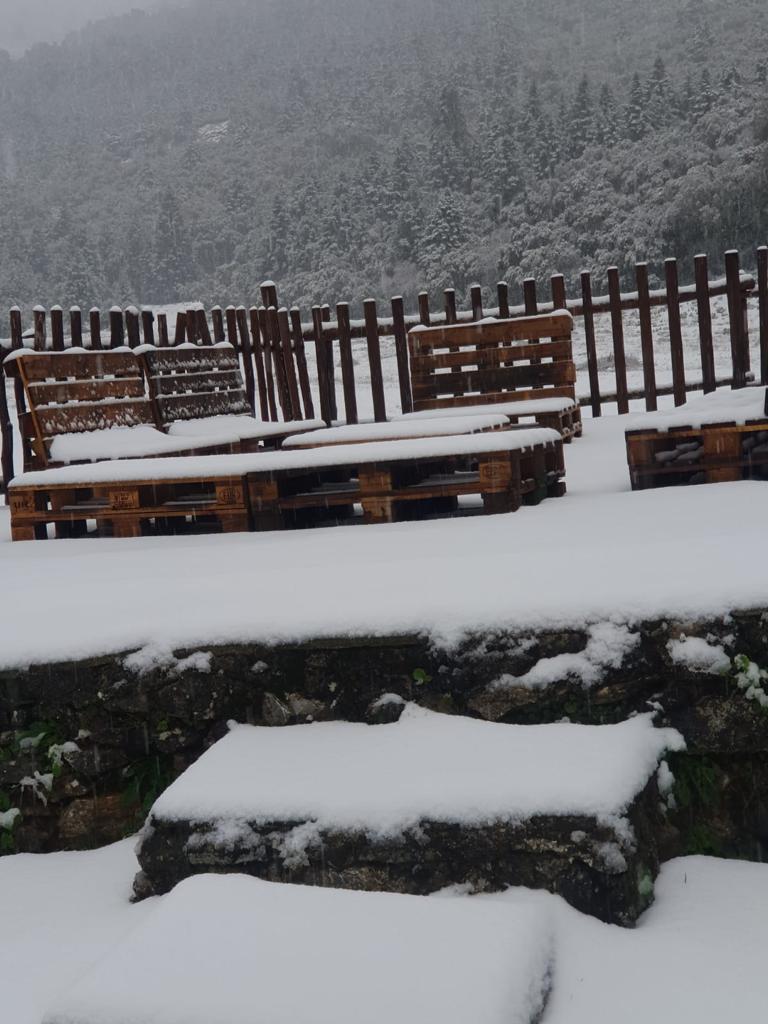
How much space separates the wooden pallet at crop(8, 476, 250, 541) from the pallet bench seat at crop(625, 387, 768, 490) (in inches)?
84.3

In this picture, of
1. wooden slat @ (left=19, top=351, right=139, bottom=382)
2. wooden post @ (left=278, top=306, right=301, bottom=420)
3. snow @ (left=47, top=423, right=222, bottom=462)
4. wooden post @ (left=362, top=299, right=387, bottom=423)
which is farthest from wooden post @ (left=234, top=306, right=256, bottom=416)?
snow @ (left=47, top=423, right=222, bottom=462)

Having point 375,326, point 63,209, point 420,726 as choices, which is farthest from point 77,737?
point 63,209

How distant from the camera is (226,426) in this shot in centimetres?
871

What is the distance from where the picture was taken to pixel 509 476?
5.04 m

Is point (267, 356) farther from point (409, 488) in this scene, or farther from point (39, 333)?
point (409, 488)

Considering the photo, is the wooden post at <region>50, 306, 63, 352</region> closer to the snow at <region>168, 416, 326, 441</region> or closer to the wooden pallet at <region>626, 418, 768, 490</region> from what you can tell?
the snow at <region>168, 416, 326, 441</region>

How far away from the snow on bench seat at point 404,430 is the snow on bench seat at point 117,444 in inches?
34.6

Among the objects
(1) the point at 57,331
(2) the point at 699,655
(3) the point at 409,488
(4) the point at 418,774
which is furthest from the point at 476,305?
(4) the point at 418,774

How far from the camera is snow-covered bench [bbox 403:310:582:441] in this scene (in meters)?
8.84

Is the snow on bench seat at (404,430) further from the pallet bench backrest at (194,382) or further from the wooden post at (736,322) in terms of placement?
the wooden post at (736,322)

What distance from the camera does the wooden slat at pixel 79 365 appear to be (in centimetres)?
739

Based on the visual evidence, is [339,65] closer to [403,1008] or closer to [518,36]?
[518,36]

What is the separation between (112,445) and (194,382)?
179 centimetres

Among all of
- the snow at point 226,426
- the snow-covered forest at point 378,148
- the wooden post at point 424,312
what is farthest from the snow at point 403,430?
the snow-covered forest at point 378,148
